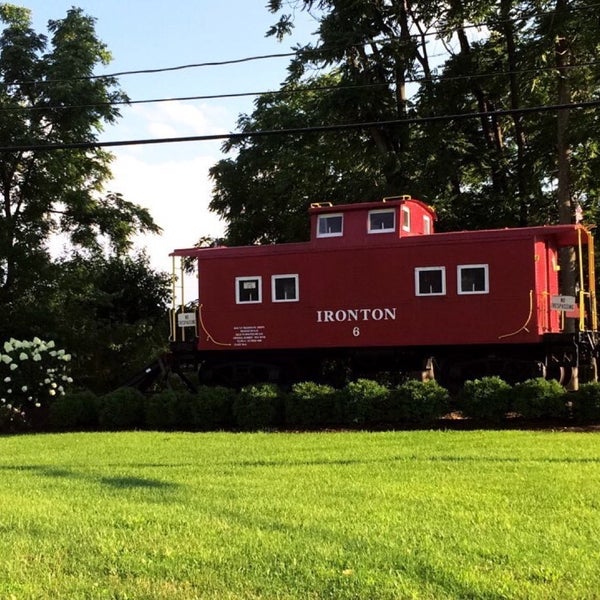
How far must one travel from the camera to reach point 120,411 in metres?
14.8

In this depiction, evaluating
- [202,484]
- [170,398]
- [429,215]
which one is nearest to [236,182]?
[429,215]

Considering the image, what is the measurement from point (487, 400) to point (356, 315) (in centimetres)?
393

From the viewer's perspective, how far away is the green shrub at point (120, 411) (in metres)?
14.8

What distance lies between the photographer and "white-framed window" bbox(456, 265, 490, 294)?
15102 millimetres

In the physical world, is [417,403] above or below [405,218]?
below

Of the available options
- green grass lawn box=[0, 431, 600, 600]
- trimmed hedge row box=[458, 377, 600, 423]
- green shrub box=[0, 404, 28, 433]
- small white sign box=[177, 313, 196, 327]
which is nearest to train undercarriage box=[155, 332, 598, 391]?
small white sign box=[177, 313, 196, 327]

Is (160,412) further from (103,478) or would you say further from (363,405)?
(103,478)

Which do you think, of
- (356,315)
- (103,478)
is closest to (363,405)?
(356,315)

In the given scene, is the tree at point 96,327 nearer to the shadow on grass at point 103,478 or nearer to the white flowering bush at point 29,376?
the white flowering bush at point 29,376

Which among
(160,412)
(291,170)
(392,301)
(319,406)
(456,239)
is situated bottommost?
(160,412)

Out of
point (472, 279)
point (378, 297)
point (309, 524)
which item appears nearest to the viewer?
point (309, 524)

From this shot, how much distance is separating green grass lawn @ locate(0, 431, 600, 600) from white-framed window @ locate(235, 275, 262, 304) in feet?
22.5

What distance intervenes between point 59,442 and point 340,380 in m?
7.00

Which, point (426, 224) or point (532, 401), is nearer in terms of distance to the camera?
point (532, 401)
